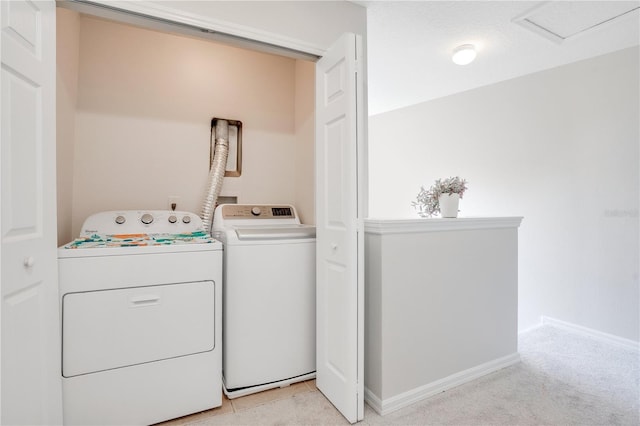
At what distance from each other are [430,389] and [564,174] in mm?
2533

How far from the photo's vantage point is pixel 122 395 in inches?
63.3

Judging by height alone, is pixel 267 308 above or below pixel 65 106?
below

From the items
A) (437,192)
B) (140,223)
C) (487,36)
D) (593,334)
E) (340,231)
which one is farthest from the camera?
(593,334)

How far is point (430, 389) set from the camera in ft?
6.38

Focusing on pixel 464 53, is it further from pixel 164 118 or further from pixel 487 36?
pixel 164 118

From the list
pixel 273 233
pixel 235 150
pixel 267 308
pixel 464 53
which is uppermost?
pixel 464 53

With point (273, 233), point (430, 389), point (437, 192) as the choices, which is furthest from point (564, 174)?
point (273, 233)

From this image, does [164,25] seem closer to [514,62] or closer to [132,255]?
[132,255]

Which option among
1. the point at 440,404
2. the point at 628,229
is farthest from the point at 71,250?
the point at 628,229

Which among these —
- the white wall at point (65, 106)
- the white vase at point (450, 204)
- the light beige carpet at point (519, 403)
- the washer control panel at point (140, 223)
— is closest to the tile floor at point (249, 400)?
the light beige carpet at point (519, 403)

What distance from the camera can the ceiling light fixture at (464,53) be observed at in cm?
278

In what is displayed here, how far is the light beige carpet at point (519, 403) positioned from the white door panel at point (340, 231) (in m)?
0.19

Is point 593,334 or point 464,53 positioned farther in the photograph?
point 593,334

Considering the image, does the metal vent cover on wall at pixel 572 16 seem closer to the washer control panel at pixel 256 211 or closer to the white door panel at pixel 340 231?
the white door panel at pixel 340 231
